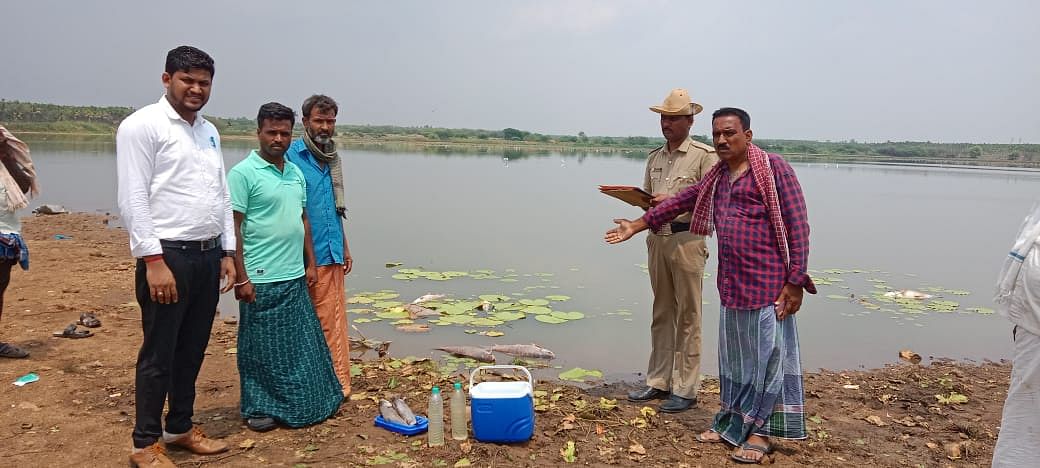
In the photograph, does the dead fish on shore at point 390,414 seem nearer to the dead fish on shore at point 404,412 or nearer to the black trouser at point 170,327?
the dead fish on shore at point 404,412

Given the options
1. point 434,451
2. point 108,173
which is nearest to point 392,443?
point 434,451

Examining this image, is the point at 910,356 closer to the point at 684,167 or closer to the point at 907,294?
the point at 907,294

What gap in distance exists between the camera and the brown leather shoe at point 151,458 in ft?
10.7

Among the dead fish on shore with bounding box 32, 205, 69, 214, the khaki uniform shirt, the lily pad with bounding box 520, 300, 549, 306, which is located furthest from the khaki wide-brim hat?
the dead fish on shore with bounding box 32, 205, 69, 214

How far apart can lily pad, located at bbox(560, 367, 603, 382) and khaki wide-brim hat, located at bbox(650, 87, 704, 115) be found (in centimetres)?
261

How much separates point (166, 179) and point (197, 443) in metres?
1.49

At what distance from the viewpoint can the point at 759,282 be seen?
12.5ft

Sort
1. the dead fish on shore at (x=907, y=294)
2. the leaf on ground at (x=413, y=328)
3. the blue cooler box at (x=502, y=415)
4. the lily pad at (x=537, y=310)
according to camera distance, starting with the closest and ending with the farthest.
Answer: the blue cooler box at (x=502, y=415), the leaf on ground at (x=413, y=328), the lily pad at (x=537, y=310), the dead fish on shore at (x=907, y=294)

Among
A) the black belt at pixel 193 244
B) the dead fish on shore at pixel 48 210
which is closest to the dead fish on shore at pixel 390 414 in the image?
the black belt at pixel 193 244

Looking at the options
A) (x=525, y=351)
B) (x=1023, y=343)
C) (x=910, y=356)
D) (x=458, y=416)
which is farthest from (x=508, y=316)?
(x=1023, y=343)

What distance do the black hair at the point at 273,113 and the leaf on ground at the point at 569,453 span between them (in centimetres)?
260

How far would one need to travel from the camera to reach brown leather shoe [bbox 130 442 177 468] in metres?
3.27

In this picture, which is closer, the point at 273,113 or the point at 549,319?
the point at 273,113

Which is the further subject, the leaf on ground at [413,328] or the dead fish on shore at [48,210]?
the dead fish on shore at [48,210]
